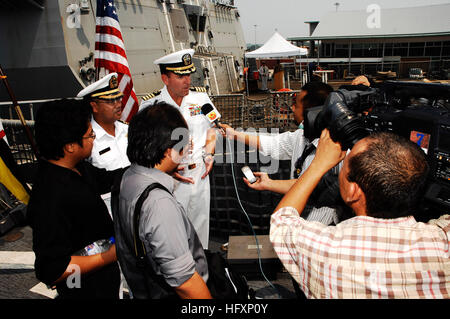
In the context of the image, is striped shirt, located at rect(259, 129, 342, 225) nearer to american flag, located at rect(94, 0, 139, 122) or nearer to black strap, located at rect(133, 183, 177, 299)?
black strap, located at rect(133, 183, 177, 299)

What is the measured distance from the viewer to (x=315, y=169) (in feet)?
4.70

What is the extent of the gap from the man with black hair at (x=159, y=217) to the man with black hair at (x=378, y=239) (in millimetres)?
522

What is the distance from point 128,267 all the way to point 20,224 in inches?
166

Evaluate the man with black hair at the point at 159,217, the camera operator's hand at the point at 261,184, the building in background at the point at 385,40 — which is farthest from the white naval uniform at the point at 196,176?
the building in background at the point at 385,40

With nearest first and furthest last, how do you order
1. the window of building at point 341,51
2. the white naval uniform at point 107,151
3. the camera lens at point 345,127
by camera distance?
the camera lens at point 345,127
the white naval uniform at point 107,151
the window of building at point 341,51

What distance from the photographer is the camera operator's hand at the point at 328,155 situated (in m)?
1.43

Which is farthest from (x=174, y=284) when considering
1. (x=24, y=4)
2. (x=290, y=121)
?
(x=24, y=4)

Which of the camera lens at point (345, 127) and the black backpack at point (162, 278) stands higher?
the camera lens at point (345, 127)

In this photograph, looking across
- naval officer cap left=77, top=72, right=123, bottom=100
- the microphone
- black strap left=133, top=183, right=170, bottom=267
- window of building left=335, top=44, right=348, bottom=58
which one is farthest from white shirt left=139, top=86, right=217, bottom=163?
window of building left=335, top=44, right=348, bottom=58

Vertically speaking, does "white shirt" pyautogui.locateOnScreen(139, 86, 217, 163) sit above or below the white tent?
below

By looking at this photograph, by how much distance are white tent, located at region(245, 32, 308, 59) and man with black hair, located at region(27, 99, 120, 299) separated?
589 inches

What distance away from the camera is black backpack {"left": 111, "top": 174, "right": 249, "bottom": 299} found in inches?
59.3

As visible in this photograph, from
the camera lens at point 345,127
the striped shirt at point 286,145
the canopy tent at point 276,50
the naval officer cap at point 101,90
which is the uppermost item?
the canopy tent at point 276,50

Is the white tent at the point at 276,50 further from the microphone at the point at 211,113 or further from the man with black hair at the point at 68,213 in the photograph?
the man with black hair at the point at 68,213
